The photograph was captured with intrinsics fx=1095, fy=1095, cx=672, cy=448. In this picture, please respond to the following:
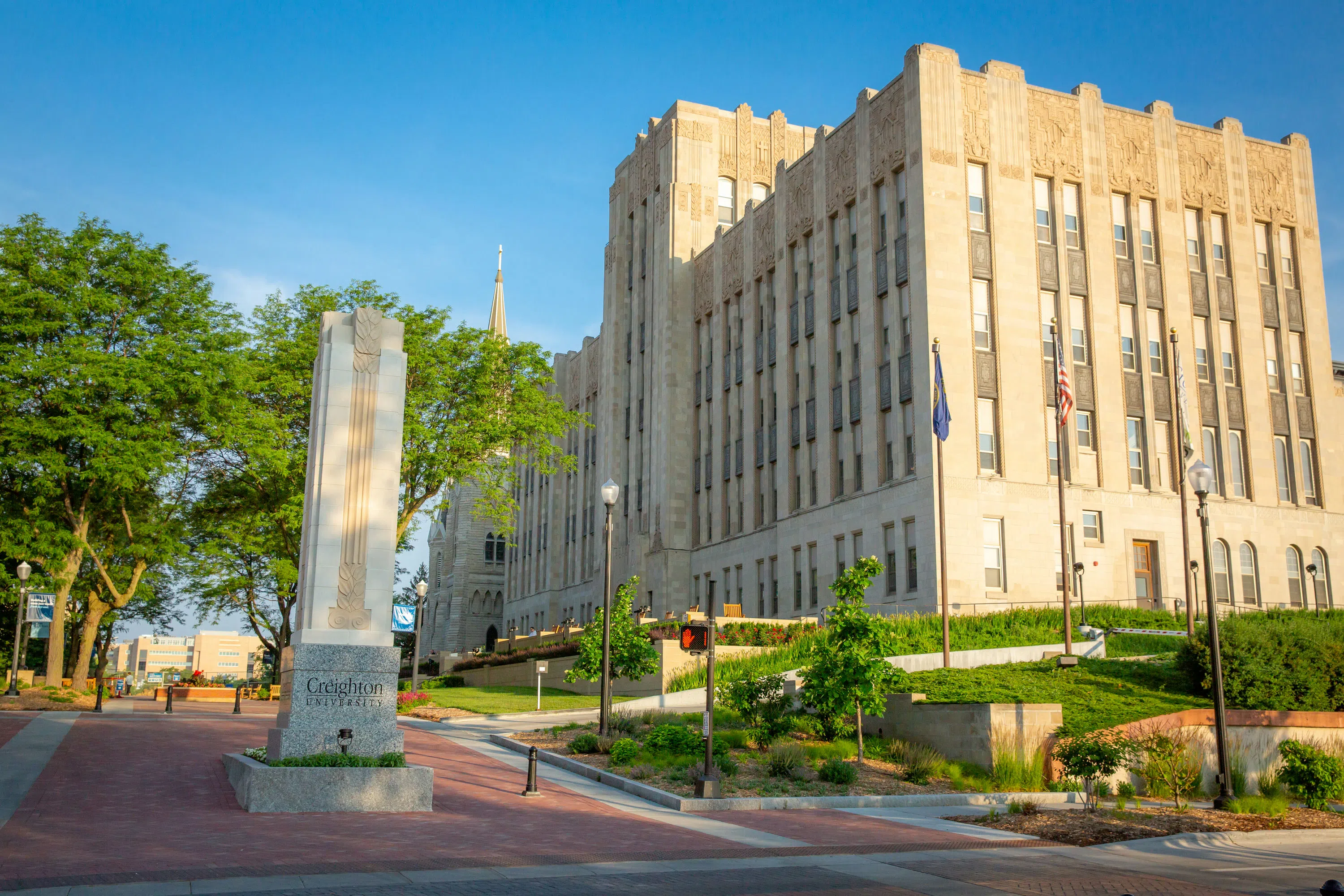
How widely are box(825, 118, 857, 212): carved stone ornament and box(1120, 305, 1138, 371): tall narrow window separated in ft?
40.4

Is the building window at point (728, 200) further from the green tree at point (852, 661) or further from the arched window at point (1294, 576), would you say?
the green tree at point (852, 661)

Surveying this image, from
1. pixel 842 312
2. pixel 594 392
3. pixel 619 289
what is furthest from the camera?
pixel 594 392

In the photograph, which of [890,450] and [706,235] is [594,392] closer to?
[706,235]

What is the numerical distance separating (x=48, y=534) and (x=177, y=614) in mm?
32500

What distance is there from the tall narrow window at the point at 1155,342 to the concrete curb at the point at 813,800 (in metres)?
30.7

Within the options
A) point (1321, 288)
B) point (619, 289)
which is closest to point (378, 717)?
point (1321, 288)

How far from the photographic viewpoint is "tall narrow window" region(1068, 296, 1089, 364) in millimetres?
44031

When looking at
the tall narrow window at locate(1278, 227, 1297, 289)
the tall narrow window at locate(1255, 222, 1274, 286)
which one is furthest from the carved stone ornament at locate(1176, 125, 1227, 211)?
the tall narrow window at locate(1278, 227, 1297, 289)

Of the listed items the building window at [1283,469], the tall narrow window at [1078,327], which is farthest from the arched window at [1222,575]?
the tall narrow window at [1078,327]

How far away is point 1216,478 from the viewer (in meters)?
45.3

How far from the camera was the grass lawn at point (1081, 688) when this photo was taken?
21578 mm

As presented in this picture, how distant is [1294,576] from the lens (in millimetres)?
45531

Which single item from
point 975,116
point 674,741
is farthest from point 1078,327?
point 674,741

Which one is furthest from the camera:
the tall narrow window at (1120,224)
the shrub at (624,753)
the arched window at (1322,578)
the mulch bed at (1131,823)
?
the tall narrow window at (1120,224)
